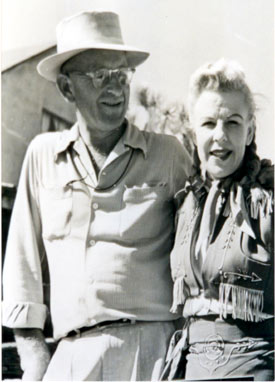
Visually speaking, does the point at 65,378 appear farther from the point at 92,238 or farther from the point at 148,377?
the point at 92,238

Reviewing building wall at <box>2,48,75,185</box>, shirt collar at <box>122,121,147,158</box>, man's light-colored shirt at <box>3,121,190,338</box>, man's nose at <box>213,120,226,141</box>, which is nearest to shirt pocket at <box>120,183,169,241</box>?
man's light-colored shirt at <box>3,121,190,338</box>

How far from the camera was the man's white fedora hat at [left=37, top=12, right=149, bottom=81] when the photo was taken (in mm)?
2375

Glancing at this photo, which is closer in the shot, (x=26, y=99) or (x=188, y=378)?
(x=188, y=378)

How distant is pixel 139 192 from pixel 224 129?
341 mm

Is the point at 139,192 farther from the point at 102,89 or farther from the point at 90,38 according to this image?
the point at 90,38

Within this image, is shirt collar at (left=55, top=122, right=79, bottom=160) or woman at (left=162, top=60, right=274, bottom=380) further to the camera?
shirt collar at (left=55, top=122, right=79, bottom=160)

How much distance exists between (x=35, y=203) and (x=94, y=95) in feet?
1.34

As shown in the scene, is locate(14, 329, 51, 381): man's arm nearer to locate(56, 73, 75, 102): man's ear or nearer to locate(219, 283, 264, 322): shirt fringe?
locate(219, 283, 264, 322): shirt fringe

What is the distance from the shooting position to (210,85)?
7.68 ft

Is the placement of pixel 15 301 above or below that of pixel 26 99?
below

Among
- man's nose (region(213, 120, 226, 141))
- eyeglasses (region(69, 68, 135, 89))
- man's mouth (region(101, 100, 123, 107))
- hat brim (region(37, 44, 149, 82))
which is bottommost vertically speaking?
man's nose (region(213, 120, 226, 141))

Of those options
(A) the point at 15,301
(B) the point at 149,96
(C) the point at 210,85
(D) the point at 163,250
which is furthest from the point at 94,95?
(A) the point at 15,301

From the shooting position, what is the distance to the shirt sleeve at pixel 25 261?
7.86 feet

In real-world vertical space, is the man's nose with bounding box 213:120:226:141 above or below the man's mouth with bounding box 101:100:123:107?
below
